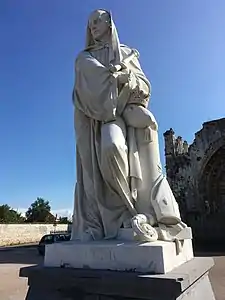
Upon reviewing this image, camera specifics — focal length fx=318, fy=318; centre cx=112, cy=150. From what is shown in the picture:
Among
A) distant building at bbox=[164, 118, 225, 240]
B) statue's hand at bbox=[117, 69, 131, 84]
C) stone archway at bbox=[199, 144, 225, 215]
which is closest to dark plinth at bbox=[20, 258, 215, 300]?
statue's hand at bbox=[117, 69, 131, 84]

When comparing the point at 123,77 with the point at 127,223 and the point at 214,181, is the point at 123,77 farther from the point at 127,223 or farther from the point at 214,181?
the point at 214,181

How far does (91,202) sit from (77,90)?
1114 mm

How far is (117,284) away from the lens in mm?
2135

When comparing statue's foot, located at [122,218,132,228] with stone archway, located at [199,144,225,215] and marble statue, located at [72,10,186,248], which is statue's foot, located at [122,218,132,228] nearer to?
marble statue, located at [72,10,186,248]

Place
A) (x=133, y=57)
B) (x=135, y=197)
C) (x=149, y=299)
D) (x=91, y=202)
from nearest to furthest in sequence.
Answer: (x=149, y=299), (x=135, y=197), (x=91, y=202), (x=133, y=57)

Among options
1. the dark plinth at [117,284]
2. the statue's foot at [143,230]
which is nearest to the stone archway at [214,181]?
the dark plinth at [117,284]

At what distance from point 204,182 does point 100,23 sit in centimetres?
1770

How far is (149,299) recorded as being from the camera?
2021 millimetres

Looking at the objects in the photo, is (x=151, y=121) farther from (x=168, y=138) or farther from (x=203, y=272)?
(x=168, y=138)

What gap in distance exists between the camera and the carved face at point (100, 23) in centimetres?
330

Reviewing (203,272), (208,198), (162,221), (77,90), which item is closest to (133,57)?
(77,90)

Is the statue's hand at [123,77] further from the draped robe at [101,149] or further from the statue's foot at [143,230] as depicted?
the statue's foot at [143,230]

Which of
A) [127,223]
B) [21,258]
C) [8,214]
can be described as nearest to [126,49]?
[127,223]

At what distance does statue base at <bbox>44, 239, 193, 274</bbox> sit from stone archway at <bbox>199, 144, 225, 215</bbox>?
1763cm
